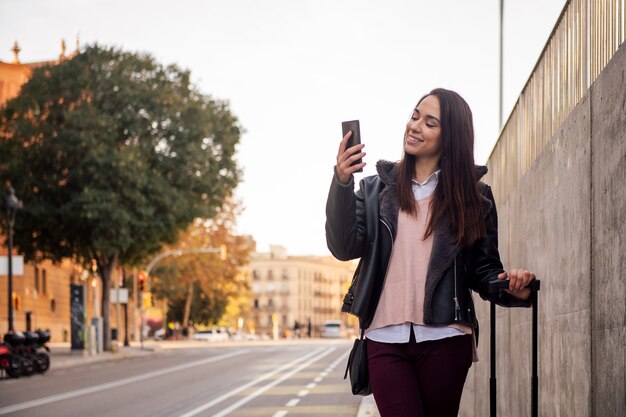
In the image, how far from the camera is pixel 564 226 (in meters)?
5.09

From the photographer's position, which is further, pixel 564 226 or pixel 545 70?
pixel 545 70

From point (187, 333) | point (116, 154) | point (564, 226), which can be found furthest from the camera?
point (187, 333)

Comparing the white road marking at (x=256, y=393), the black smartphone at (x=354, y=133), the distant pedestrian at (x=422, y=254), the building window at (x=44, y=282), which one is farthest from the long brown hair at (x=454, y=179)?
the building window at (x=44, y=282)

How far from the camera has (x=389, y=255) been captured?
3.90 m

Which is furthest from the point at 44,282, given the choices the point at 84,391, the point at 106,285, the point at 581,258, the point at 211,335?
the point at 581,258

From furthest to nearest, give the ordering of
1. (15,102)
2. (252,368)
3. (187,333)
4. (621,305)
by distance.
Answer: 1. (187,333)
2. (15,102)
3. (252,368)
4. (621,305)

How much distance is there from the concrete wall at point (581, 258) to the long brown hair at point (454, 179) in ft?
1.63

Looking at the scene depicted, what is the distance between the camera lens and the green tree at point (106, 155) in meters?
37.7

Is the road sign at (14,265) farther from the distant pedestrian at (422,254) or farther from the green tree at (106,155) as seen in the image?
the distant pedestrian at (422,254)

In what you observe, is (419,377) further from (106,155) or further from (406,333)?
(106,155)

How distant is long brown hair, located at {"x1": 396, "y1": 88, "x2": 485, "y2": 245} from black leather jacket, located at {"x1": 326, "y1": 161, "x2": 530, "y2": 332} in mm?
41

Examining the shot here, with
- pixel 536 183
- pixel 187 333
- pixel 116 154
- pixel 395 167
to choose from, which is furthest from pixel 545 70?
pixel 187 333

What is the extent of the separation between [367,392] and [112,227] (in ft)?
113

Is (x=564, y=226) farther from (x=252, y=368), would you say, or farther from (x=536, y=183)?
(x=252, y=368)
